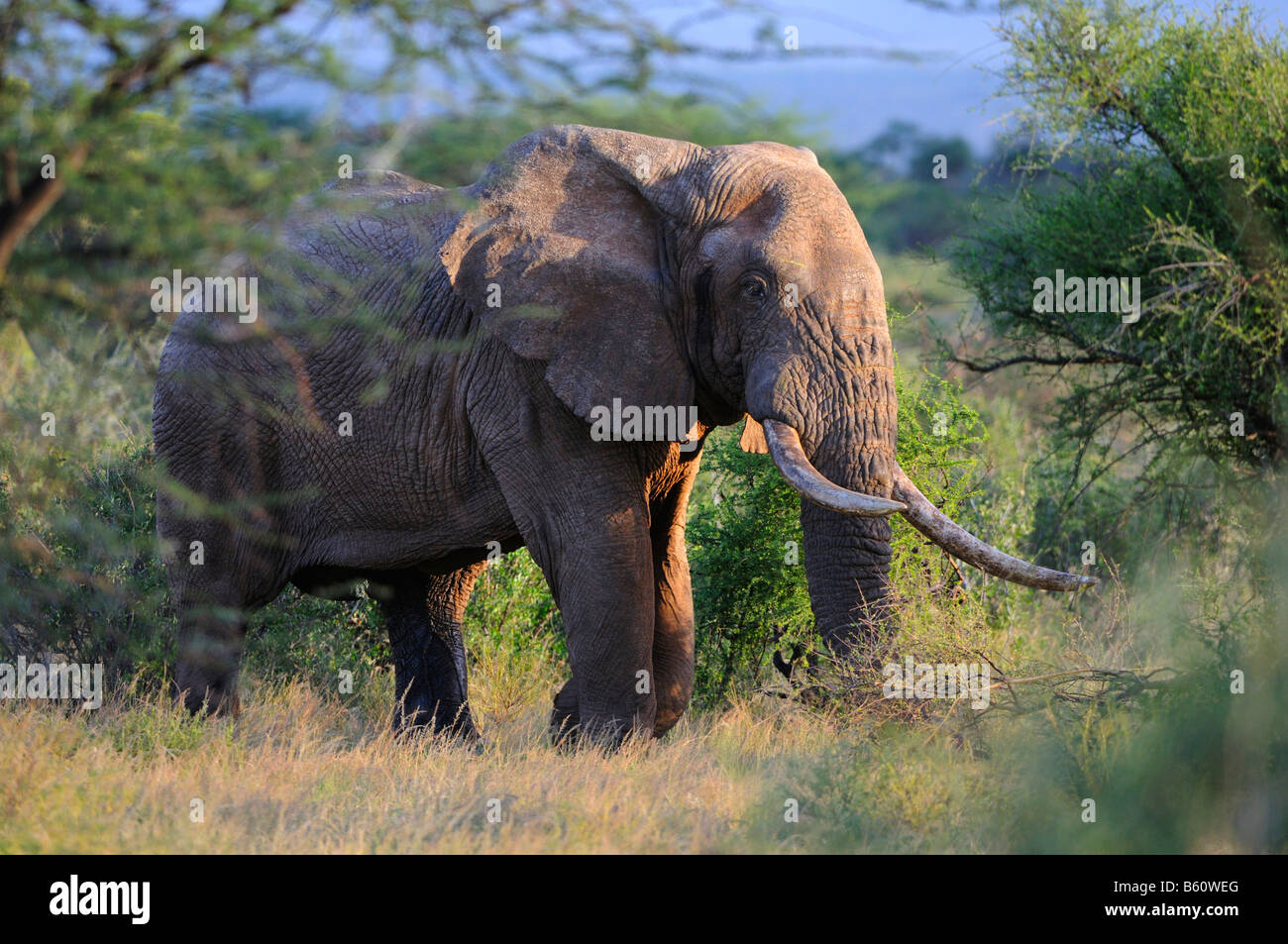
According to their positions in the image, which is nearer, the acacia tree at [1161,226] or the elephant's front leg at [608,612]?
the elephant's front leg at [608,612]

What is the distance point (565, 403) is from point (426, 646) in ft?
7.57

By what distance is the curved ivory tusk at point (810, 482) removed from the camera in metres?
6.13

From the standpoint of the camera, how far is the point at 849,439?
6516 mm

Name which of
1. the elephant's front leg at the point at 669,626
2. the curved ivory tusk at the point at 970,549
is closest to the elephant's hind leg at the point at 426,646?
the elephant's front leg at the point at 669,626

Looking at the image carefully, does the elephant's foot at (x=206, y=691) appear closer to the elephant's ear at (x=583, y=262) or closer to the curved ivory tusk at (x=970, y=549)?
the elephant's ear at (x=583, y=262)

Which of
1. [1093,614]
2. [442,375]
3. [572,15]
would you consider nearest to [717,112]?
[572,15]

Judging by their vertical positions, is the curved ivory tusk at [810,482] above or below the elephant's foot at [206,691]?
above

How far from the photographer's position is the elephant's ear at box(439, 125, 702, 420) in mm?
6992

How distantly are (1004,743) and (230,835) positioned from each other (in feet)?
10.6

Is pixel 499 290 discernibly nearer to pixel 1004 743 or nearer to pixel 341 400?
pixel 341 400

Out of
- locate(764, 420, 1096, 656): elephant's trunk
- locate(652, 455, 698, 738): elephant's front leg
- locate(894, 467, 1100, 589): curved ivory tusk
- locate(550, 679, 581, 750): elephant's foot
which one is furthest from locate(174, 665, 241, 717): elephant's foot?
locate(894, 467, 1100, 589): curved ivory tusk

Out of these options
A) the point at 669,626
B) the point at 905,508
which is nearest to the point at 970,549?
the point at 905,508

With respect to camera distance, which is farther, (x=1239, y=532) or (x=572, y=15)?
(x=1239, y=532)

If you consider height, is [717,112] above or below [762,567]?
above
